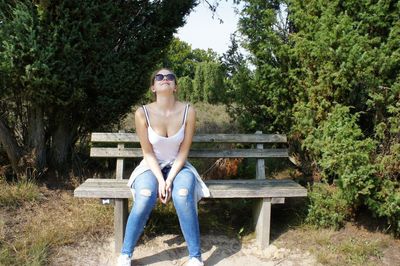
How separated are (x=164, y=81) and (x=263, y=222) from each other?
1635 mm

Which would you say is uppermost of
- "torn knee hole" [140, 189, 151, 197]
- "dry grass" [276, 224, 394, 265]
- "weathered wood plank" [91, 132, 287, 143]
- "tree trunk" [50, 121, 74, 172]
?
"weathered wood plank" [91, 132, 287, 143]

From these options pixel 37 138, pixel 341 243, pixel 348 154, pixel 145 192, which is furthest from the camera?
pixel 37 138

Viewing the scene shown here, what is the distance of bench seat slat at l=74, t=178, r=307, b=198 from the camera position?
3.74 m

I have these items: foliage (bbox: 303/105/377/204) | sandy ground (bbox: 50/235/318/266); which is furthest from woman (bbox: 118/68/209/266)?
foliage (bbox: 303/105/377/204)

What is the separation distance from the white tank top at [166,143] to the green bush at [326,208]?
4.76 feet

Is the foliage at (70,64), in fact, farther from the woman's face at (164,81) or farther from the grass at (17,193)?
the woman's face at (164,81)

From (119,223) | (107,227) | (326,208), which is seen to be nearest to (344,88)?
(326,208)

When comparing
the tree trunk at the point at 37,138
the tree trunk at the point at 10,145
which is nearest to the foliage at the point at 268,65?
the tree trunk at the point at 37,138

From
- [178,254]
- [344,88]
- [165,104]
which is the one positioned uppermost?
[344,88]

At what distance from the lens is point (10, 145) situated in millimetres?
4906

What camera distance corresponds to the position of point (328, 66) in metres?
3.96

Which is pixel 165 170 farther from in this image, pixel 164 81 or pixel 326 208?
pixel 326 208

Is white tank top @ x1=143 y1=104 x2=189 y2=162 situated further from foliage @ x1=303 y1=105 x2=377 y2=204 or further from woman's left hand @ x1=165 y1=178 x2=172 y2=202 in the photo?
foliage @ x1=303 y1=105 x2=377 y2=204

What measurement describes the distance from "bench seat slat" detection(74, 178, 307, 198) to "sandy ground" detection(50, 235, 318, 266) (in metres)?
0.53
